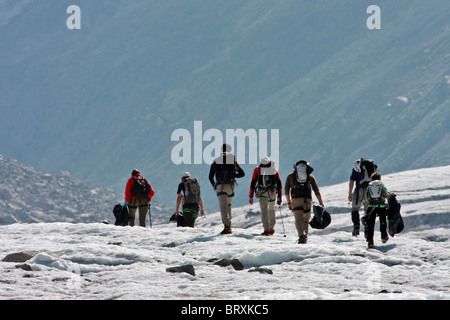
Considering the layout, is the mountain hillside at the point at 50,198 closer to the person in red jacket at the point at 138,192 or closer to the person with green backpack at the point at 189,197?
the person in red jacket at the point at 138,192

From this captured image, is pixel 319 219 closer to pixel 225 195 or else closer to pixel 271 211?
pixel 271 211

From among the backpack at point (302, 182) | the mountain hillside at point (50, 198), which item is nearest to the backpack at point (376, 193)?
the backpack at point (302, 182)

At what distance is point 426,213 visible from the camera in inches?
1160

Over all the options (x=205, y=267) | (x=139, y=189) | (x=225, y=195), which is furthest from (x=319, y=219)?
(x=139, y=189)

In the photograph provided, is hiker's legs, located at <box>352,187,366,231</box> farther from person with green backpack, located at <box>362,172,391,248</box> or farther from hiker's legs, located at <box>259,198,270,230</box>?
hiker's legs, located at <box>259,198,270,230</box>

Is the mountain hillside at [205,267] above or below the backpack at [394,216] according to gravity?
below

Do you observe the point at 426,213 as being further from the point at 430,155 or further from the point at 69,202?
the point at 69,202

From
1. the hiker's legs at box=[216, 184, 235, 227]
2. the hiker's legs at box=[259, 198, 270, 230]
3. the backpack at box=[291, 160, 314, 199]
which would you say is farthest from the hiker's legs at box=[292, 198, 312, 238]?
the hiker's legs at box=[216, 184, 235, 227]

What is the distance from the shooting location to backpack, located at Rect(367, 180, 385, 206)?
14.0m

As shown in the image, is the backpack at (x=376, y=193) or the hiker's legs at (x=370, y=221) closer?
the backpack at (x=376, y=193)

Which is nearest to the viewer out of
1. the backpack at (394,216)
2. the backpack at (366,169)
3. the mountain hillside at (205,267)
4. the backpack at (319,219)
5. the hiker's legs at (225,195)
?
the mountain hillside at (205,267)

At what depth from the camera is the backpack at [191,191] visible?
17.2 meters

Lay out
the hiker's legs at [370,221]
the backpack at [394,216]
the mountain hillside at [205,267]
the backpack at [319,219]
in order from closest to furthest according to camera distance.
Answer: the mountain hillside at [205,267] → the hiker's legs at [370,221] → the backpack at [394,216] → the backpack at [319,219]
